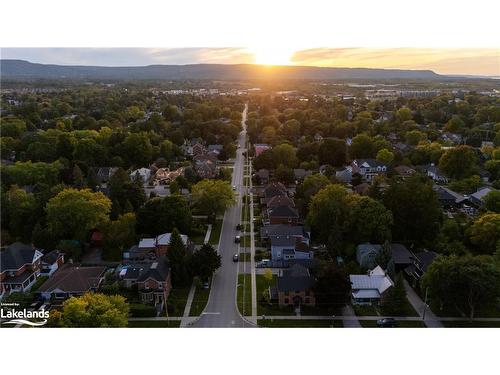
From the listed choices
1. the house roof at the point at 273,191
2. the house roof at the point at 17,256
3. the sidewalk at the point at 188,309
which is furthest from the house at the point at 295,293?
the house roof at the point at 273,191

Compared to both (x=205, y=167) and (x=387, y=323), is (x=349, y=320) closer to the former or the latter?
(x=387, y=323)

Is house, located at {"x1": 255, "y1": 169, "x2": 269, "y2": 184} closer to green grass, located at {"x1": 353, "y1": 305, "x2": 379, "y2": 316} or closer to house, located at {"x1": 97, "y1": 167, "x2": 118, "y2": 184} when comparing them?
house, located at {"x1": 97, "y1": 167, "x2": 118, "y2": 184}

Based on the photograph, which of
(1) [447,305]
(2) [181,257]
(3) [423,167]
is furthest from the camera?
(3) [423,167]

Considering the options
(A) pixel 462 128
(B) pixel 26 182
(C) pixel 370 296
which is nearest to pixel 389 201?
(C) pixel 370 296

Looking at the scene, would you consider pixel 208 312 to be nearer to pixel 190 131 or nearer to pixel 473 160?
pixel 473 160

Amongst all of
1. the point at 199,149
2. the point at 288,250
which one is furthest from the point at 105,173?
the point at 288,250

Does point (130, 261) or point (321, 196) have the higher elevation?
point (321, 196)

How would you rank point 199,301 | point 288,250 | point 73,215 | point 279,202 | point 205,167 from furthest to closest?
point 205,167
point 279,202
point 73,215
point 288,250
point 199,301

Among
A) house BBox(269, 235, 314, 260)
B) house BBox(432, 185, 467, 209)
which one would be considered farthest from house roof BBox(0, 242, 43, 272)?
house BBox(432, 185, 467, 209)
